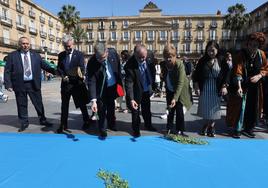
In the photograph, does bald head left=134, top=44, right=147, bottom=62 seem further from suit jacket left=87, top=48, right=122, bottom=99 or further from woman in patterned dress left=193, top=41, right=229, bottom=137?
woman in patterned dress left=193, top=41, right=229, bottom=137

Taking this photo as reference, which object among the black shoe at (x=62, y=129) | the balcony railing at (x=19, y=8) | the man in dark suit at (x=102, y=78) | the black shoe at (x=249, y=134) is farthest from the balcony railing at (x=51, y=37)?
the black shoe at (x=249, y=134)

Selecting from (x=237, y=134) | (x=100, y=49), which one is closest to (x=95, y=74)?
(x=100, y=49)

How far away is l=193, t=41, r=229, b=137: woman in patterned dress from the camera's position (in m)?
4.38

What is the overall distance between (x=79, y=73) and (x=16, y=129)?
1757mm

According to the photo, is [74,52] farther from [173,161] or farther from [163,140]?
[173,161]

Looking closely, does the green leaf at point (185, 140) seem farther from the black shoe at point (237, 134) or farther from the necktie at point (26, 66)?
the necktie at point (26, 66)

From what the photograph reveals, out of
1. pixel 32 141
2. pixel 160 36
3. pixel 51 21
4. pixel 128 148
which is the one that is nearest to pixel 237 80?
pixel 128 148

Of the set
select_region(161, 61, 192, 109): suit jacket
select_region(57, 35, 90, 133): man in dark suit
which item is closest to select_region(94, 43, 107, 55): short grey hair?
select_region(57, 35, 90, 133): man in dark suit

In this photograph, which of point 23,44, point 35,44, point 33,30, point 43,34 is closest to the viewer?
point 23,44

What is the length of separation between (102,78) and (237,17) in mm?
54458

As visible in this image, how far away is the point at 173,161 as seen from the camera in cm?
347

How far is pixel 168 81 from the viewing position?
183 inches

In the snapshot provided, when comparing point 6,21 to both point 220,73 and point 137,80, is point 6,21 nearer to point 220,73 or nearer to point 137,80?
point 137,80

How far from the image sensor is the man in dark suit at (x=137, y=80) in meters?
4.47
